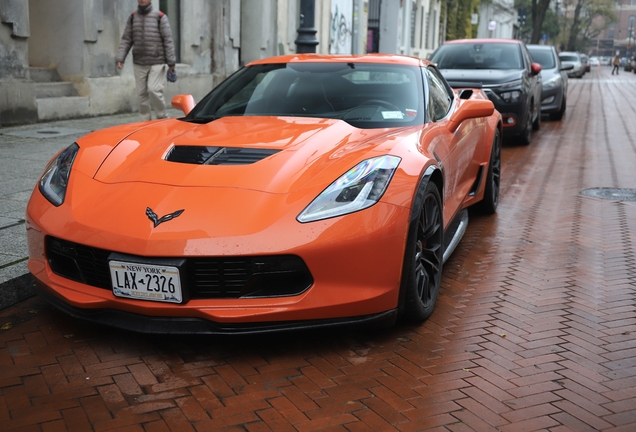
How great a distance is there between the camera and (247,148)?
13.1ft

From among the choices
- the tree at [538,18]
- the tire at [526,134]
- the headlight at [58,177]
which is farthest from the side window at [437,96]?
the tree at [538,18]

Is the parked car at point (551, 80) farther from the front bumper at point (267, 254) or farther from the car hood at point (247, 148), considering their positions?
the front bumper at point (267, 254)

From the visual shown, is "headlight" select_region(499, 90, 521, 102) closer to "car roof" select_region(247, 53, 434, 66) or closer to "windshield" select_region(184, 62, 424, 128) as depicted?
"car roof" select_region(247, 53, 434, 66)

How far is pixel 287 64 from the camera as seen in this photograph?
17.6 ft

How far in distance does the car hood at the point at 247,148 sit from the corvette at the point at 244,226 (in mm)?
10

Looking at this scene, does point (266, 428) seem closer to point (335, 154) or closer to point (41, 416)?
point (41, 416)

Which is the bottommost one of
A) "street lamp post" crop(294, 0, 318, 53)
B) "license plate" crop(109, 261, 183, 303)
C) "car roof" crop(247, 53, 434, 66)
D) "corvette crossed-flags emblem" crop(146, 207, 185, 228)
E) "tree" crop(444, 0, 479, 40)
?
"license plate" crop(109, 261, 183, 303)

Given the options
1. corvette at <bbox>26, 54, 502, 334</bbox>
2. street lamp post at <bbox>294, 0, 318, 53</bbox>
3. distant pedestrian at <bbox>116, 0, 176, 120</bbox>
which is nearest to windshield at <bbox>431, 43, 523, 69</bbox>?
street lamp post at <bbox>294, 0, 318, 53</bbox>

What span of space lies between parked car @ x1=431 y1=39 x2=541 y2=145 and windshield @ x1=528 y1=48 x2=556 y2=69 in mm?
3516

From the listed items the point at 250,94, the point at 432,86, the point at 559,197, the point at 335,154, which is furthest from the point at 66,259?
the point at 559,197

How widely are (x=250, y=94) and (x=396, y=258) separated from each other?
6.75 feet

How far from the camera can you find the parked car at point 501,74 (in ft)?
37.8

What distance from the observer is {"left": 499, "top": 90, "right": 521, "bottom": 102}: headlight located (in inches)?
452

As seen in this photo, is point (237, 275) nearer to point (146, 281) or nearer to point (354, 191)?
point (146, 281)
